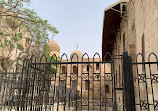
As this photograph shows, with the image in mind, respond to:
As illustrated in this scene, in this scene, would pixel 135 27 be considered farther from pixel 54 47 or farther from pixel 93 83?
pixel 54 47

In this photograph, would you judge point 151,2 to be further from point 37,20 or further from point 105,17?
point 37,20

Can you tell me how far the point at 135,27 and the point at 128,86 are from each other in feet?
12.5

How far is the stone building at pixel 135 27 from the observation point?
3546 mm

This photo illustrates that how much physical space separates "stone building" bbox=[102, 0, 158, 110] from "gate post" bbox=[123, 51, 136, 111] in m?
0.59

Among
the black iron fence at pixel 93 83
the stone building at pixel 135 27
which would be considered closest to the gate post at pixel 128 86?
the black iron fence at pixel 93 83

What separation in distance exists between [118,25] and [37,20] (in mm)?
5327

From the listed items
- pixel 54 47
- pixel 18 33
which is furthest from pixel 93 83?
pixel 54 47

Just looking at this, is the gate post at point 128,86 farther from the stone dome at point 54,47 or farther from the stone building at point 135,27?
the stone dome at point 54,47

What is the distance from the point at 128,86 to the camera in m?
2.51

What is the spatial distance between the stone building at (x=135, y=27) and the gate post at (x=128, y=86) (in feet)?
1.95

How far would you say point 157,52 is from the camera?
3.23 m

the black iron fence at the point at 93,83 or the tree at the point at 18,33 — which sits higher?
the tree at the point at 18,33

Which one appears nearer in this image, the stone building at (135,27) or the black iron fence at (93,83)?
the black iron fence at (93,83)

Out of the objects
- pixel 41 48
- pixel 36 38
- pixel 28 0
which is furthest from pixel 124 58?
pixel 41 48
